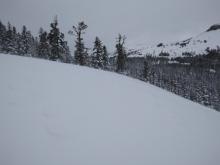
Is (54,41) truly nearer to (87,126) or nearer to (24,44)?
(24,44)

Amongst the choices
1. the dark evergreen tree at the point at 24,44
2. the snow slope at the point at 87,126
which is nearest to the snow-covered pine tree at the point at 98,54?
the dark evergreen tree at the point at 24,44

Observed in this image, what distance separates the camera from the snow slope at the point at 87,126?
502 cm

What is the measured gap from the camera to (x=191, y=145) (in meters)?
7.73

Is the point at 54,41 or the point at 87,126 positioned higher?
the point at 54,41

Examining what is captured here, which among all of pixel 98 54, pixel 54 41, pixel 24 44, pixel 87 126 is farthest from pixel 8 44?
pixel 87 126

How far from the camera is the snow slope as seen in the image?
502cm

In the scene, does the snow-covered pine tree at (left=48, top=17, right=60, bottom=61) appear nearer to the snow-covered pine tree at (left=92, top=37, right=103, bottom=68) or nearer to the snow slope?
the snow-covered pine tree at (left=92, top=37, right=103, bottom=68)

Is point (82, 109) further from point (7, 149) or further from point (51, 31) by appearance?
point (51, 31)

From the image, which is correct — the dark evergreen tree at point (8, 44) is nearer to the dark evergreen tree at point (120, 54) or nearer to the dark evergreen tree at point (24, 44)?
the dark evergreen tree at point (24, 44)

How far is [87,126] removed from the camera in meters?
6.51

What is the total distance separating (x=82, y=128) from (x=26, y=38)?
50.9 meters

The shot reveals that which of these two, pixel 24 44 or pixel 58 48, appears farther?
pixel 24 44

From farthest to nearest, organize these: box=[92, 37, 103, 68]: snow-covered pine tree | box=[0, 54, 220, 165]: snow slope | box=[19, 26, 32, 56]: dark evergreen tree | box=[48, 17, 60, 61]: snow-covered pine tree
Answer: box=[19, 26, 32, 56]: dark evergreen tree, box=[92, 37, 103, 68]: snow-covered pine tree, box=[48, 17, 60, 61]: snow-covered pine tree, box=[0, 54, 220, 165]: snow slope

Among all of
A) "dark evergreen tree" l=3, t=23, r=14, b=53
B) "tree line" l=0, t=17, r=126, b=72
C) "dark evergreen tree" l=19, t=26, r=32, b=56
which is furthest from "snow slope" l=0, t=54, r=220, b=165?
"dark evergreen tree" l=19, t=26, r=32, b=56
